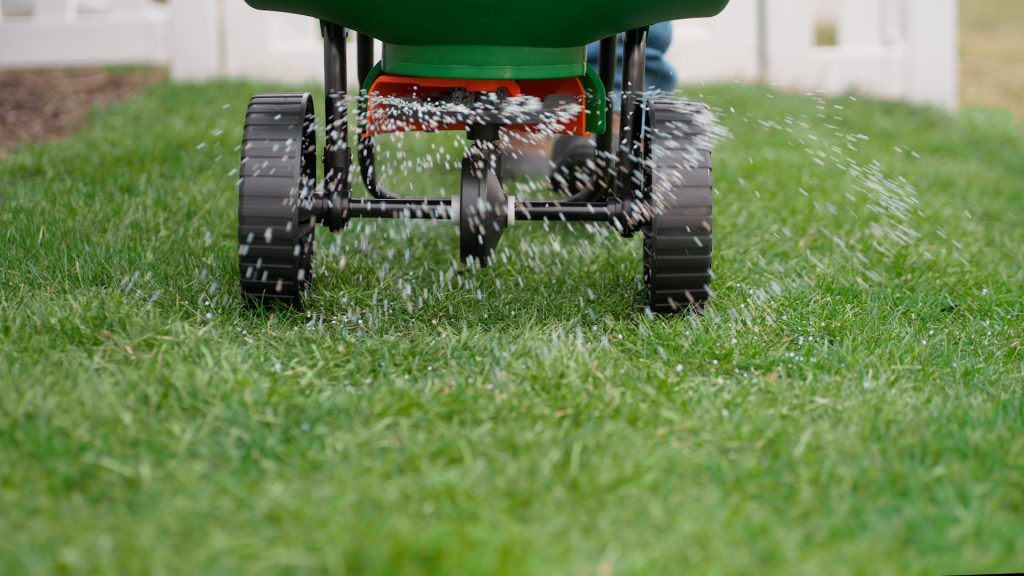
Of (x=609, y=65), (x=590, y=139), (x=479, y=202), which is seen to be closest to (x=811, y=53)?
(x=590, y=139)

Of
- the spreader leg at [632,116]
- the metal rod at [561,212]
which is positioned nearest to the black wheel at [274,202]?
the metal rod at [561,212]

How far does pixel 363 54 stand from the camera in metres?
2.32

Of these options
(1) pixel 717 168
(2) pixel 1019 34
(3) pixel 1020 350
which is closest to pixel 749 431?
Result: (3) pixel 1020 350

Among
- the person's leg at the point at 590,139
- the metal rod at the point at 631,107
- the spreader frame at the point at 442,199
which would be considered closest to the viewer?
the spreader frame at the point at 442,199

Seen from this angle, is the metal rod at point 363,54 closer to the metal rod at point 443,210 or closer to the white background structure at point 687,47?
the metal rod at point 443,210

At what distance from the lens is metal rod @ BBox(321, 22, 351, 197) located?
2137mm

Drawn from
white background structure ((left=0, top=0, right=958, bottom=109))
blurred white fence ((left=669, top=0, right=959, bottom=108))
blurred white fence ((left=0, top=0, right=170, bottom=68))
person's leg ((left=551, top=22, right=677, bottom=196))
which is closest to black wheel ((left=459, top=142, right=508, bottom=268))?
Answer: person's leg ((left=551, top=22, right=677, bottom=196))

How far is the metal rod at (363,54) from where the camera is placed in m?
2.30

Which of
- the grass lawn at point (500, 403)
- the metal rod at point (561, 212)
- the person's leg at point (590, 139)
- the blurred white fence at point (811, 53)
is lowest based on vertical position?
the grass lawn at point (500, 403)

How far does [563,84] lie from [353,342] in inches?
27.4

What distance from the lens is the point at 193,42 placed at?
532cm

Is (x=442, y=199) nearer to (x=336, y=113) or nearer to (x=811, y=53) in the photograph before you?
(x=336, y=113)

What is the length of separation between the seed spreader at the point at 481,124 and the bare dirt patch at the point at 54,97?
84.7 inches

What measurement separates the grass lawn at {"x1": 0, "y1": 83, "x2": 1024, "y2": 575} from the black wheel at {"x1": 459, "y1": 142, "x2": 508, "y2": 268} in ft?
0.55
